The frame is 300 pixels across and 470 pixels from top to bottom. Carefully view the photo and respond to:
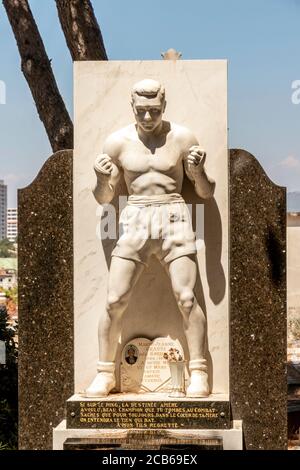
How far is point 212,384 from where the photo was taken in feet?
26.7

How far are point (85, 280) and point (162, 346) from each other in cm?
88

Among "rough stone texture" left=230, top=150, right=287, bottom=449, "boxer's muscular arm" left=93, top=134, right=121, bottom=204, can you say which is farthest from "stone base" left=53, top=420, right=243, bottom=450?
"boxer's muscular arm" left=93, top=134, right=121, bottom=204

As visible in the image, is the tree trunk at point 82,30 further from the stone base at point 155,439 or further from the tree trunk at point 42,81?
the stone base at point 155,439

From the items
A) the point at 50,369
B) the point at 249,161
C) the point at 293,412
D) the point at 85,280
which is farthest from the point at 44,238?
the point at 293,412

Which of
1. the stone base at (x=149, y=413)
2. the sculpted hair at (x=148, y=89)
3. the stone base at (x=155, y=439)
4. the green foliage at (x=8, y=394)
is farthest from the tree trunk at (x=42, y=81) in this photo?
the stone base at (x=155, y=439)

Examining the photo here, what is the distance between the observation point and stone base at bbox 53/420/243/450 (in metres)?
7.35

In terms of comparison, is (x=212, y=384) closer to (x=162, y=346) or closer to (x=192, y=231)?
(x=162, y=346)

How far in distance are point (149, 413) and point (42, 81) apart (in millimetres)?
5873

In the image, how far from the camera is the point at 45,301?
27.3 feet

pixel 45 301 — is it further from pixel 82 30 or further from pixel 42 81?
pixel 82 30

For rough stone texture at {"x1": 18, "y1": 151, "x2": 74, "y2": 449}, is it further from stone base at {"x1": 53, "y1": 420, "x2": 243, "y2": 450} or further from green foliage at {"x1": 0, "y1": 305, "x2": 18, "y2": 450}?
green foliage at {"x1": 0, "y1": 305, "x2": 18, "y2": 450}

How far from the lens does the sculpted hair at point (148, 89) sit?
7.58 meters

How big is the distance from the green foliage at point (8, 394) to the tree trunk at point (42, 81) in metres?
2.44

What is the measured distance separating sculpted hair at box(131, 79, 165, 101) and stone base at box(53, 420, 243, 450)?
267 centimetres
